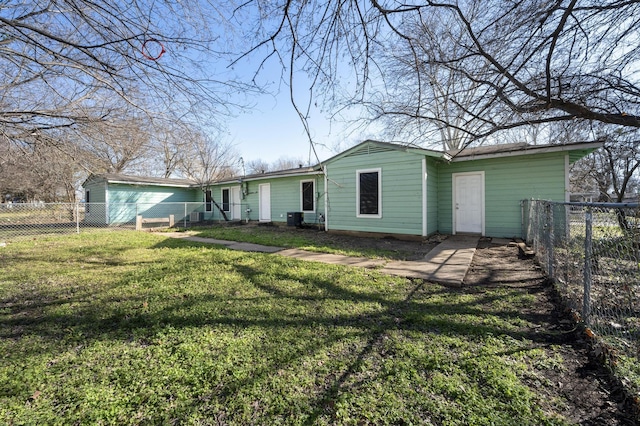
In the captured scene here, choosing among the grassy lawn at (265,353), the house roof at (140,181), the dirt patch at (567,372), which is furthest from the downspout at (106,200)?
the dirt patch at (567,372)

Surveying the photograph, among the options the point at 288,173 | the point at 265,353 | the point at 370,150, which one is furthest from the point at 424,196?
the point at 265,353

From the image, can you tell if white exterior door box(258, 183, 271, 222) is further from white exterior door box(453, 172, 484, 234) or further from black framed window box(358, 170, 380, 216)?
white exterior door box(453, 172, 484, 234)

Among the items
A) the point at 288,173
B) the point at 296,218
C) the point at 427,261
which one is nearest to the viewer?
the point at 427,261

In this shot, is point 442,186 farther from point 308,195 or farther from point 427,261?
point 308,195

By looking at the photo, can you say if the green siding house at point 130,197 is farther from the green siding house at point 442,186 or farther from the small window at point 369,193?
the small window at point 369,193

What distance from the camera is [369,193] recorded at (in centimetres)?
936

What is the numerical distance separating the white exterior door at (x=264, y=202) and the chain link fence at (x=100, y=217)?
144 centimetres

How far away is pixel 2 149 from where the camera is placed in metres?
5.64

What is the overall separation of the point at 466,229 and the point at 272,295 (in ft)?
25.3

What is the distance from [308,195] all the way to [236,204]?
5.26m

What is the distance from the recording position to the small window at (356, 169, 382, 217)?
9.17 metres

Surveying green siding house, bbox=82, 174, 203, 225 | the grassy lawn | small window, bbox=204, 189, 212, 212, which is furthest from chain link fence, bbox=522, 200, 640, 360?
small window, bbox=204, 189, 212, 212

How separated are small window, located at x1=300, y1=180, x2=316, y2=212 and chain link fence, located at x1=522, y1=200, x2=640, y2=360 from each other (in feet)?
31.1

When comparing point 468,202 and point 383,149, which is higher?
point 383,149
